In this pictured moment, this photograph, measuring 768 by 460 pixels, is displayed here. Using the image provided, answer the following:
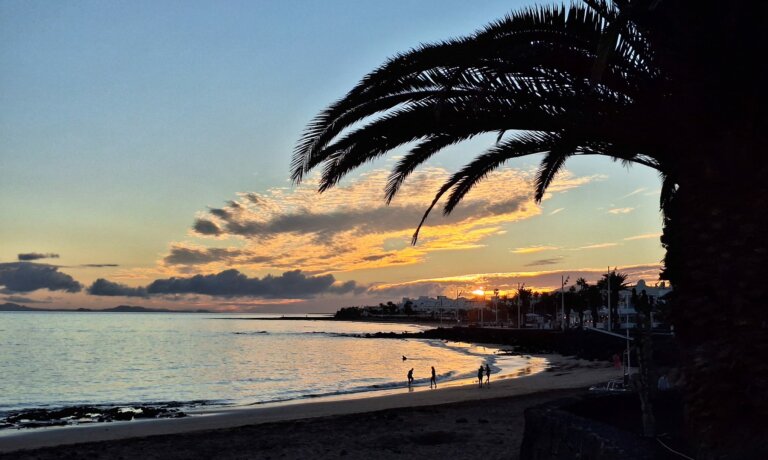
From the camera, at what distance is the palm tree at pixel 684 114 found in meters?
5.20

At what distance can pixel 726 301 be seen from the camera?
17.4 ft

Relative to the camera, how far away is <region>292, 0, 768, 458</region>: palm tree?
17.1ft

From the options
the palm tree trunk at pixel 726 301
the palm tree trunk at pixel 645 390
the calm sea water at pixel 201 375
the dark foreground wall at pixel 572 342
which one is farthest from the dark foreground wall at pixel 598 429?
the calm sea water at pixel 201 375

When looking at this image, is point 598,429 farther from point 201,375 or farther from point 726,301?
point 201,375

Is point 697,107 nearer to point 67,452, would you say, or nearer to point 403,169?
point 403,169

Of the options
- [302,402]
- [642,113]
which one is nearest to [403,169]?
[642,113]

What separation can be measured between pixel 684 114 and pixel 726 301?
5.84 feet

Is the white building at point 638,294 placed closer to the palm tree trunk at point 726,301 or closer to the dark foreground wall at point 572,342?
the dark foreground wall at point 572,342

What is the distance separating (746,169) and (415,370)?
165 feet

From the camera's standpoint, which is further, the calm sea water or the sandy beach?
the calm sea water

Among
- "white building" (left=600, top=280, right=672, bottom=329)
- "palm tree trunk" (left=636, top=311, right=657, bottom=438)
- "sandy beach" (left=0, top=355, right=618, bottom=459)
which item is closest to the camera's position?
"palm tree trunk" (left=636, top=311, right=657, bottom=438)

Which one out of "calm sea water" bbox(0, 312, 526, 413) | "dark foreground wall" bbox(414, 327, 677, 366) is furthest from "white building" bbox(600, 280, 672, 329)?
"calm sea water" bbox(0, 312, 526, 413)

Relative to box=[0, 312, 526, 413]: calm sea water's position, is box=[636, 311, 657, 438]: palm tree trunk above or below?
above

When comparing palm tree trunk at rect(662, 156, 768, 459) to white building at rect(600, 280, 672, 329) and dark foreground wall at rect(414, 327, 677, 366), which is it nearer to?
dark foreground wall at rect(414, 327, 677, 366)
